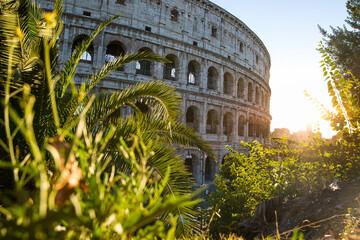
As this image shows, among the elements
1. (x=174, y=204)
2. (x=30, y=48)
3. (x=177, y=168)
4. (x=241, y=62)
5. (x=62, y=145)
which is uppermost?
(x=241, y=62)

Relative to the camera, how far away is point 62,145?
743 mm

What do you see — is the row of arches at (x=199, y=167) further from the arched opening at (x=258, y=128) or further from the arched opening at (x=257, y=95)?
the arched opening at (x=257, y=95)

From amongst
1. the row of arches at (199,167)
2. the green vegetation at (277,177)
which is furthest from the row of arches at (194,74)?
the green vegetation at (277,177)

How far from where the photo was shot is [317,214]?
12.9 feet

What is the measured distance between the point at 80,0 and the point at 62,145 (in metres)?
17.0

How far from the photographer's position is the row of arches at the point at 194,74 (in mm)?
16206

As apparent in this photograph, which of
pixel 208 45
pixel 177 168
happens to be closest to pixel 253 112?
pixel 208 45

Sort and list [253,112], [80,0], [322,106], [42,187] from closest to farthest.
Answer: [42,187] → [322,106] → [80,0] → [253,112]

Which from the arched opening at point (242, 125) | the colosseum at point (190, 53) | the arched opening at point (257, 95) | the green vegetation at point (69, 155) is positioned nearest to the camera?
the green vegetation at point (69, 155)

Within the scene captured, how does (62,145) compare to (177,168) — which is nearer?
(62,145)

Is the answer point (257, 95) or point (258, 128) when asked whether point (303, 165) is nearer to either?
point (258, 128)

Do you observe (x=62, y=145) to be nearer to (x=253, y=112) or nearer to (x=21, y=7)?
(x=21, y=7)

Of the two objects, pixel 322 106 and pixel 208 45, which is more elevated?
pixel 208 45

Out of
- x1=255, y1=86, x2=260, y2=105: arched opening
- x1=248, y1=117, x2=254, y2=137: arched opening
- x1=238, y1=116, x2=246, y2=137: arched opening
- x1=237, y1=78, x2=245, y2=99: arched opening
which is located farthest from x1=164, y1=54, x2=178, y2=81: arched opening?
x1=255, y1=86, x2=260, y2=105: arched opening
